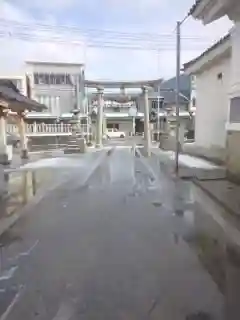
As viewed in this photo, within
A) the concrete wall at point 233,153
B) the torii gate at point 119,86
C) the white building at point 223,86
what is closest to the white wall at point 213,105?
the white building at point 223,86

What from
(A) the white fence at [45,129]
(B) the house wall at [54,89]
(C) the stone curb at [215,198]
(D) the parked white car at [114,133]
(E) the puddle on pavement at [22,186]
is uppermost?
(B) the house wall at [54,89]

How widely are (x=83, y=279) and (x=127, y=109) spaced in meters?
55.0

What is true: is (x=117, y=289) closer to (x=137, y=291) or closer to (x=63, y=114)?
(x=137, y=291)

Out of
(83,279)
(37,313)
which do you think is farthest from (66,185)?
(37,313)

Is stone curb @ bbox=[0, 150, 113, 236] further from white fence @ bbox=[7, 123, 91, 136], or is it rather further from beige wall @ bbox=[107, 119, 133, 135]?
beige wall @ bbox=[107, 119, 133, 135]

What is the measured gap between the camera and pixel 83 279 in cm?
521

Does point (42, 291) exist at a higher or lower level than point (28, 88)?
lower

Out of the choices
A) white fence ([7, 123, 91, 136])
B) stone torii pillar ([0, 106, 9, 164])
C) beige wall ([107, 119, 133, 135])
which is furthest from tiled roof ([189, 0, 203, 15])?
beige wall ([107, 119, 133, 135])

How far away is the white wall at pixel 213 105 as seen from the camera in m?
19.2

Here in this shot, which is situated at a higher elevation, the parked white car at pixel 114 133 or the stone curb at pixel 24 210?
the stone curb at pixel 24 210

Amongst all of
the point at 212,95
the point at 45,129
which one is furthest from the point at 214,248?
the point at 45,129

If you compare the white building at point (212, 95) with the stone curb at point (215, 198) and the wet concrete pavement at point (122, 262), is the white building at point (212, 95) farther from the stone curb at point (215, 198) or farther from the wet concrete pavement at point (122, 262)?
the wet concrete pavement at point (122, 262)

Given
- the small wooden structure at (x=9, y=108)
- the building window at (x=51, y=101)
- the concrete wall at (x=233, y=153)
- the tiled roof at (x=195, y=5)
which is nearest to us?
the tiled roof at (x=195, y=5)

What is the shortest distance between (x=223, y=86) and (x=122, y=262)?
50.3ft
